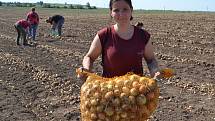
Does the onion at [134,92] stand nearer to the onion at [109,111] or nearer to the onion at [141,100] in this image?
the onion at [141,100]

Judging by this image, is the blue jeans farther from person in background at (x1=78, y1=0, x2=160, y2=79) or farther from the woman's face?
the woman's face

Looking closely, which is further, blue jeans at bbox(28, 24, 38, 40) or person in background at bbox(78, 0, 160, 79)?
blue jeans at bbox(28, 24, 38, 40)

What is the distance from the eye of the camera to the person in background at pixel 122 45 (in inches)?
144

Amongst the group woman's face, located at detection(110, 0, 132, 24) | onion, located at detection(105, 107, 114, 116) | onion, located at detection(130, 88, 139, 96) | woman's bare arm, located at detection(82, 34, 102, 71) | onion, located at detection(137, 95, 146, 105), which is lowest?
onion, located at detection(105, 107, 114, 116)

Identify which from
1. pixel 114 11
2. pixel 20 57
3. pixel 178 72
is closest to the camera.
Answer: pixel 114 11

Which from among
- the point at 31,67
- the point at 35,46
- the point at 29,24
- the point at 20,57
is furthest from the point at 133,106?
the point at 29,24

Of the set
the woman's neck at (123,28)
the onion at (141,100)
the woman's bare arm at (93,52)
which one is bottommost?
the onion at (141,100)

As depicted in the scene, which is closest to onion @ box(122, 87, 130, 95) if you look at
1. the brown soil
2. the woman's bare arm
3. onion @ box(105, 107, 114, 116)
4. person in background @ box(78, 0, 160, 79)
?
onion @ box(105, 107, 114, 116)

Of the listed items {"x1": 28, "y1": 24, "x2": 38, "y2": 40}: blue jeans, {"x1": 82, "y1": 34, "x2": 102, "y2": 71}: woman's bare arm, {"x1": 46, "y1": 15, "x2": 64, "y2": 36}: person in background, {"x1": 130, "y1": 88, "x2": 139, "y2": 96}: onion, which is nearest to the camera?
{"x1": 130, "y1": 88, "x2": 139, "y2": 96}: onion

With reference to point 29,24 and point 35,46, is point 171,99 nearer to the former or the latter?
point 35,46

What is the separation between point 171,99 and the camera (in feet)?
26.1

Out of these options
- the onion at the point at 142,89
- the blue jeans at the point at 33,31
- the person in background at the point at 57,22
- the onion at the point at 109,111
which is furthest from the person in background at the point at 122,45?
the person in background at the point at 57,22

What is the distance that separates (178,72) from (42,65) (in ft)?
11.2

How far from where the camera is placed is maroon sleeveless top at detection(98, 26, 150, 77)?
3.70 m
